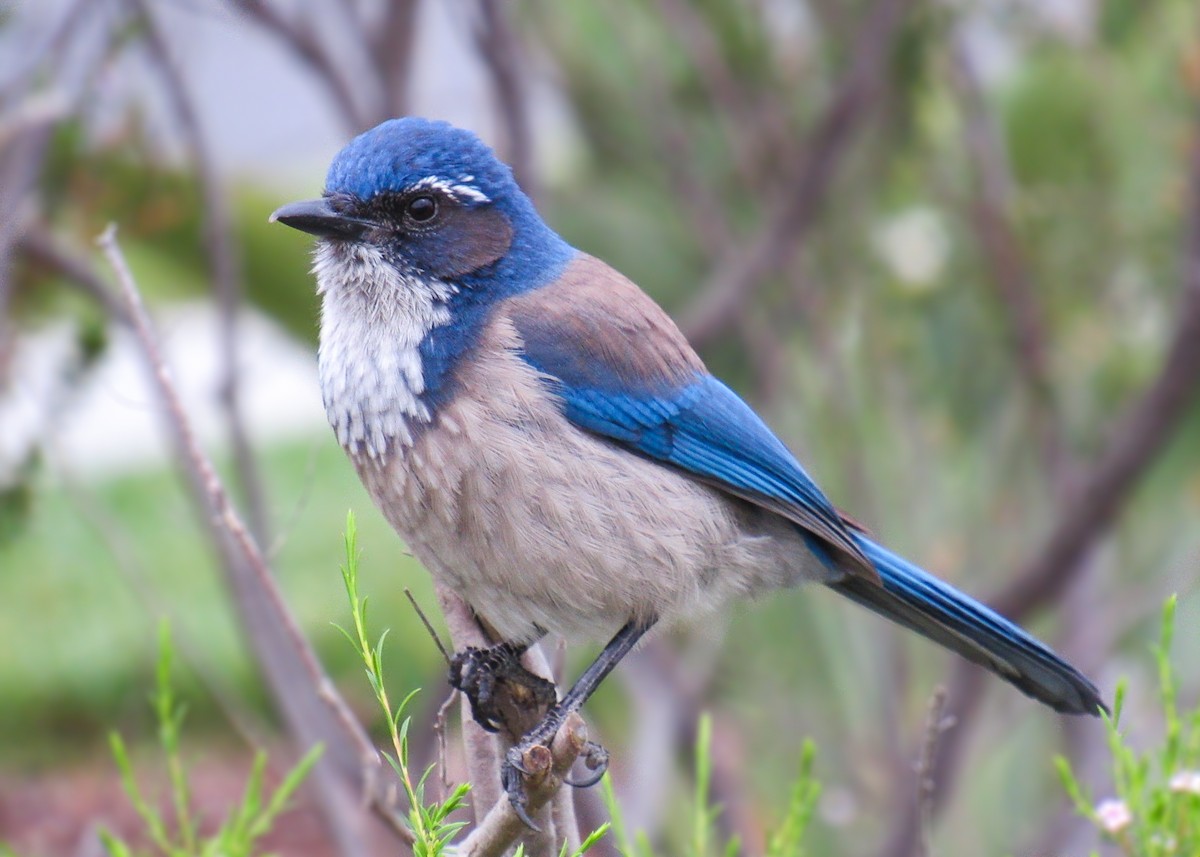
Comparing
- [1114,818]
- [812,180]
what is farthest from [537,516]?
[812,180]

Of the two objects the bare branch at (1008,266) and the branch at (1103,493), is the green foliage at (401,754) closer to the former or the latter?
the branch at (1103,493)

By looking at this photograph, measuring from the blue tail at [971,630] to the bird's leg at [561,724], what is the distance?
1.94ft

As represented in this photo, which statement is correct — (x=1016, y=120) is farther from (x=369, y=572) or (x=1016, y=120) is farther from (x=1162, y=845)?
(x=369, y=572)

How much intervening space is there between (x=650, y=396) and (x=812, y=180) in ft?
5.06

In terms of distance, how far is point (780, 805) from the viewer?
18.1ft

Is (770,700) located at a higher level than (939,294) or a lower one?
lower

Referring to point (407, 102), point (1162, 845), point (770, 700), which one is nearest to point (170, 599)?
point (770, 700)

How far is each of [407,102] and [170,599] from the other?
429cm

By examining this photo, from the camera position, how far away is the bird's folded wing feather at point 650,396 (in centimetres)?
343

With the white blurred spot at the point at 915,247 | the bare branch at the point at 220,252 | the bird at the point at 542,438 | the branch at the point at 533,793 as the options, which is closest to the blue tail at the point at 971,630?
the bird at the point at 542,438

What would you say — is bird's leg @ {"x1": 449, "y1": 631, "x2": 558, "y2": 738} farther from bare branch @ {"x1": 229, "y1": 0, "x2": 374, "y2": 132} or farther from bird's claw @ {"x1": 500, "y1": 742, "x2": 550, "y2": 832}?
bare branch @ {"x1": 229, "y1": 0, "x2": 374, "y2": 132}

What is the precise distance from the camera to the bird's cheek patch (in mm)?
3498

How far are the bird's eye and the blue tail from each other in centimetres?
122

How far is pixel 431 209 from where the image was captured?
11.4ft
